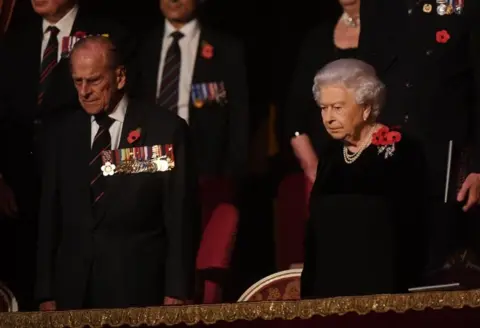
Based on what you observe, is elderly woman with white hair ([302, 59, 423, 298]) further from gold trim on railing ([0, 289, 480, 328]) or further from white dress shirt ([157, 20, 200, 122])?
white dress shirt ([157, 20, 200, 122])

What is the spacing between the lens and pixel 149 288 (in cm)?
647

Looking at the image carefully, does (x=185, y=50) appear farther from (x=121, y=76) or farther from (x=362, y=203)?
(x=362, y=203)

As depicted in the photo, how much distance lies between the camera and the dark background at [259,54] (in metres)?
6.46

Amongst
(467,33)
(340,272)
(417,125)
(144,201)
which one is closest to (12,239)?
(144,201)

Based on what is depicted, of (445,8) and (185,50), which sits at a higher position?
(445,8)

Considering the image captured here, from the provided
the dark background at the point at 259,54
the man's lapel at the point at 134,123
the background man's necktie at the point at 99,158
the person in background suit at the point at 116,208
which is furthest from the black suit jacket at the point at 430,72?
the background man's necktie at the point at 99,158

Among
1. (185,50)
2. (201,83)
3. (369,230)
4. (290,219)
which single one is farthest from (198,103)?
(369,230)

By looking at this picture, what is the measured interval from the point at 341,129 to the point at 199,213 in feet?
3.42

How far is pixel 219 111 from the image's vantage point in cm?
652

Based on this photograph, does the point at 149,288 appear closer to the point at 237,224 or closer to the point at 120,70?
the point at 237,224

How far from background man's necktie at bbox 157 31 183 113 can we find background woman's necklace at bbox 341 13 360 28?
1.07 meters

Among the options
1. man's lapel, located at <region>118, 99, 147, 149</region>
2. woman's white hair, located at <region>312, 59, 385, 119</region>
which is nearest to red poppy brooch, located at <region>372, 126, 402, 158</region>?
woman's white hair, located at <region>312, 59, 385, 119</region>

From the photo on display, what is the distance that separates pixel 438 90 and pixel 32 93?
8.55ft

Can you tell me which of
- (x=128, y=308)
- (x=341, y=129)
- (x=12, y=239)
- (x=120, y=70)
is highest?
(x=120, y=70)
